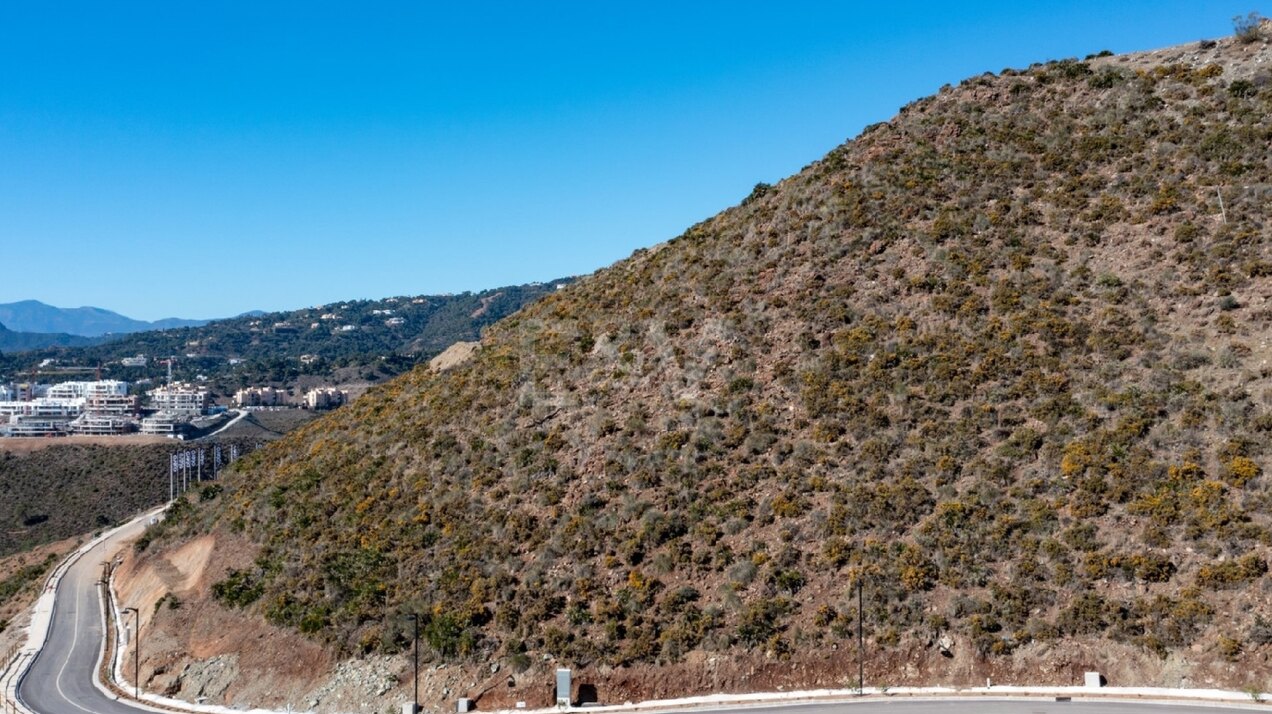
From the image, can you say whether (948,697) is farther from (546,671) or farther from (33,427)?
(33,427)

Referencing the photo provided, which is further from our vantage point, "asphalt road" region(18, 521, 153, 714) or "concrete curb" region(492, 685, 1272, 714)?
"asphalt road" region(18, 521, 153, 714)

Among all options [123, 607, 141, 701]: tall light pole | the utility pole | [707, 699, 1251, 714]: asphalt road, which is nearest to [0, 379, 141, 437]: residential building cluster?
[123, 607, 141, 701]: tall light pole

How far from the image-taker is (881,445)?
1581 inches

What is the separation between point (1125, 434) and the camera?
37.2 meters

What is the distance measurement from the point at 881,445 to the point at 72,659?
39786 mm

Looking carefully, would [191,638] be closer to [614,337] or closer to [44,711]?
[44,711]

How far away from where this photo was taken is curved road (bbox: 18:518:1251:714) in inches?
1145

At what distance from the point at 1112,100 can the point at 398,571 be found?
150ft

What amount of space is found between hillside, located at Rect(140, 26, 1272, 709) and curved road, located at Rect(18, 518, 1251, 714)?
190cm

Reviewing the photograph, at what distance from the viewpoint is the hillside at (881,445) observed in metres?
33.7

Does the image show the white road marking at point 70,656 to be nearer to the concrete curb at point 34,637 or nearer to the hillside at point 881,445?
the concrete curb at point 34,637

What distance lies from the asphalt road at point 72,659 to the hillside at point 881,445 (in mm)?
4756

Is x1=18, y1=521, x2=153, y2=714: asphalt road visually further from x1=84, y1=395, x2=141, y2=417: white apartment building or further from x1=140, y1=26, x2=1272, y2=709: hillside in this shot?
x1=84, y1=395, x2=141, y2=417: white apartment building

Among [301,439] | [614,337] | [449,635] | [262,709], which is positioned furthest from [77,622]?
[614,337]
